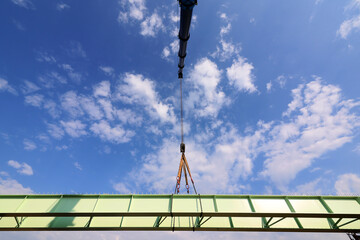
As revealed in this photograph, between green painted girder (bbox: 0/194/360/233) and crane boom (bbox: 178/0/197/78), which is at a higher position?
crane boom (bbox: 178/0/197/78)

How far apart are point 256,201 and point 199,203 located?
12.7ft

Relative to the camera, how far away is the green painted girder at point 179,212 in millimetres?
10750

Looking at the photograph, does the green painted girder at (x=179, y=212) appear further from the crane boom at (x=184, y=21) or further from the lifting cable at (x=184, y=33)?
the crane boom at (x=184, y=21)

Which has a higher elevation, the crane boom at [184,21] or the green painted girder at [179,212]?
the crane boom at [184,21]

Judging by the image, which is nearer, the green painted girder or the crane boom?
the green painted girder

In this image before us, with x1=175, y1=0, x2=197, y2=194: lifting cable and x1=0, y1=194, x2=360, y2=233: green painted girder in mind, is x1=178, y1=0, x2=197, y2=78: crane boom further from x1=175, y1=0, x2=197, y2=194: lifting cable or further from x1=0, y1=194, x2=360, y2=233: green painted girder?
x1=0, y1=194, x2=360, y2=233: green painted girder

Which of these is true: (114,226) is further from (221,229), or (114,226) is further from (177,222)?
(221,229)

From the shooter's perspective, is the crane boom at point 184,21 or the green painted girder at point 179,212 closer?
the green painted girder at point 179,212

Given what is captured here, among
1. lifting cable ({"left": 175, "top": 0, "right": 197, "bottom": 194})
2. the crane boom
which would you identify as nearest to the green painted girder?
lifting cable ({"left": 175, "top": 0, "right": 197, "bottom": 194})

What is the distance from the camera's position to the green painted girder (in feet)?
35.3

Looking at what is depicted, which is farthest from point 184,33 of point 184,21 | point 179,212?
point 179,212

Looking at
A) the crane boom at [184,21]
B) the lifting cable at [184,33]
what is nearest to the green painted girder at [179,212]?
the lifting cable at [184,33]

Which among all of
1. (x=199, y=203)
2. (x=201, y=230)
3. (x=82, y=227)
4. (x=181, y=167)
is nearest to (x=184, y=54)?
(x=181, y=167)

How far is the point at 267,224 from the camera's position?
1288cm
